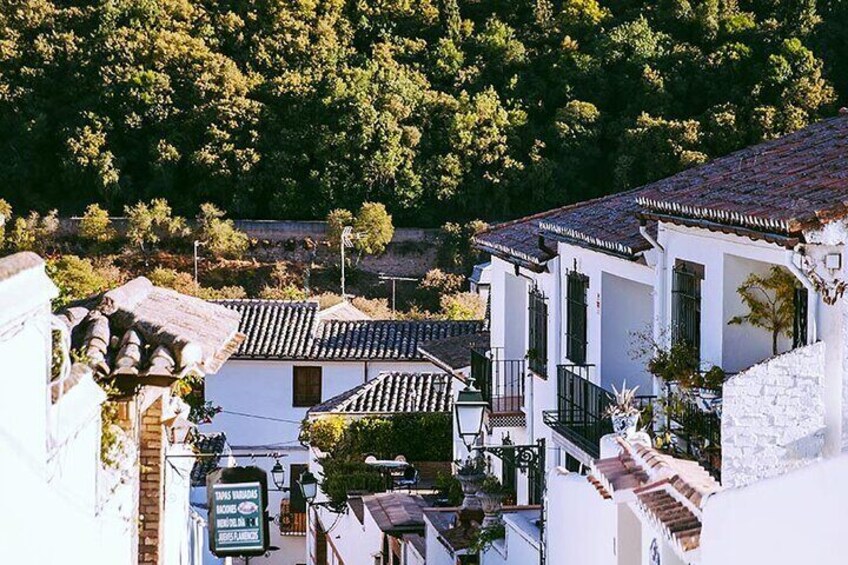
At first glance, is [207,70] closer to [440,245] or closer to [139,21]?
[139,21]

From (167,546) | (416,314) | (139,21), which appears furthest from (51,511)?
(139,21)

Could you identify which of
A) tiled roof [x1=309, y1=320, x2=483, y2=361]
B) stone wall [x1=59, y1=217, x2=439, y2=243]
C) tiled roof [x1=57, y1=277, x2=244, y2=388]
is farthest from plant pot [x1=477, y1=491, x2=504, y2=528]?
stone wall [x1=59, y1=217, x2=439, y2=243]

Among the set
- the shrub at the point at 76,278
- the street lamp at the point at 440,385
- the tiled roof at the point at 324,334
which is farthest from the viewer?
the shrub at the point at 76,278

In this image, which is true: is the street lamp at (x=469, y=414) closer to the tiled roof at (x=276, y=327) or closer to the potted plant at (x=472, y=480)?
the potted plant at (x=472, y=480)

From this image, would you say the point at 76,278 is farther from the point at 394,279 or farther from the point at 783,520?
the point at 783,520

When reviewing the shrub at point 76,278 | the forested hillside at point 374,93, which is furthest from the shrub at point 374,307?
the shrub at point 76,278

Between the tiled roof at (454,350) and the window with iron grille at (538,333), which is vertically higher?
the window with iron grille at (538,333)
